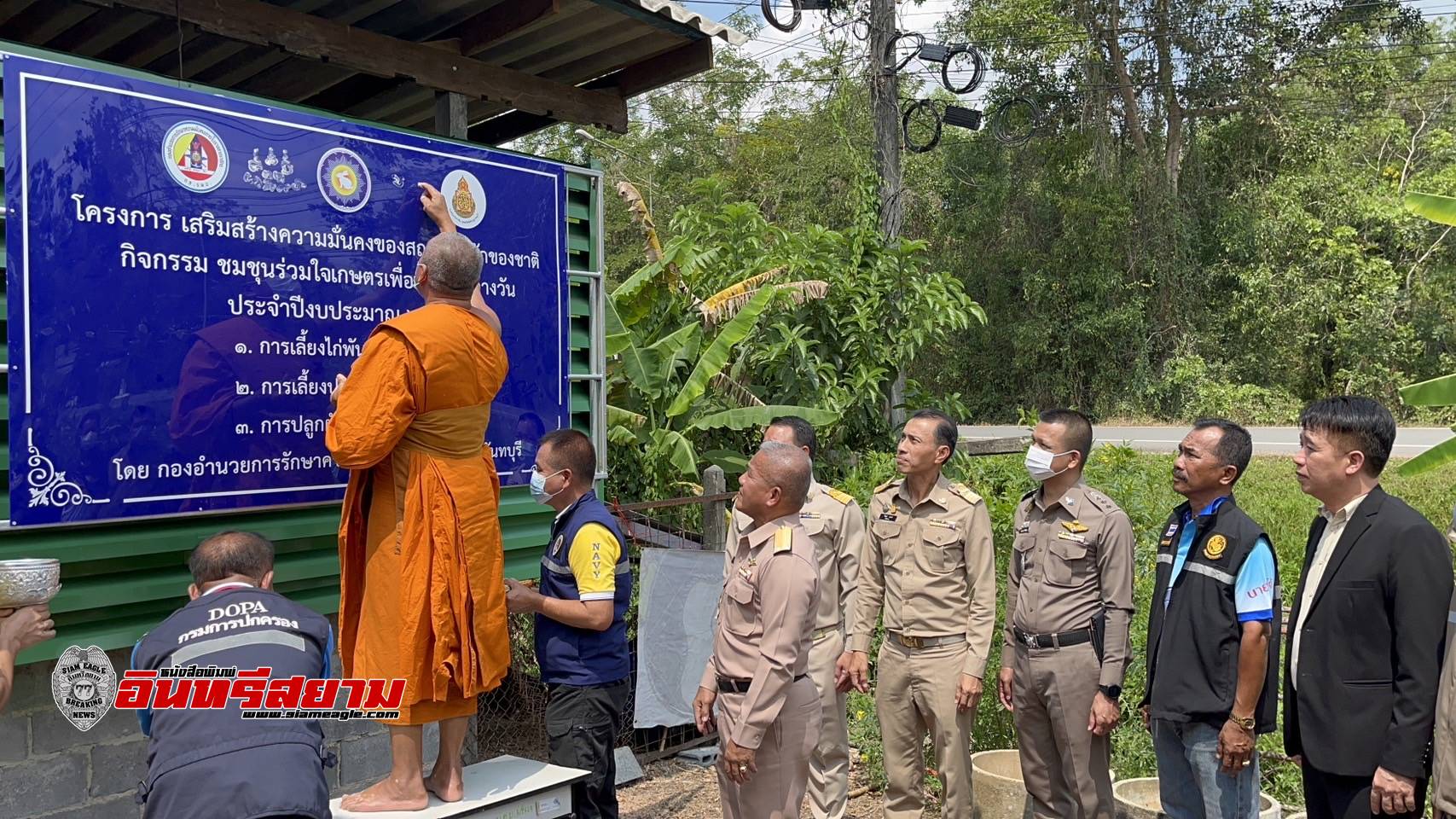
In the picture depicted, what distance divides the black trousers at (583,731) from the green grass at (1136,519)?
2345 millimetres

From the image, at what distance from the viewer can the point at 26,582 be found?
3.07m

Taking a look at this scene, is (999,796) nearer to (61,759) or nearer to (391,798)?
(391,798)

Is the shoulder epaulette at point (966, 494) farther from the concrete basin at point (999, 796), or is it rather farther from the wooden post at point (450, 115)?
the wooden post at point (450, 115)

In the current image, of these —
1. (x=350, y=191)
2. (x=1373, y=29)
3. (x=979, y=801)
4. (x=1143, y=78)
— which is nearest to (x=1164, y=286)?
(x=1143, y=78)

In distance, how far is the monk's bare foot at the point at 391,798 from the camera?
3578 mm

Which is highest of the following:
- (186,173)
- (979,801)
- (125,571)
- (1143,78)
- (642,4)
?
(1143,78)

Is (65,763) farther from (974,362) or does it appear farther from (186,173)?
(974,362)

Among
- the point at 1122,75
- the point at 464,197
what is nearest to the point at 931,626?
the point at 464,197

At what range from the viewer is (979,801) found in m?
5.24

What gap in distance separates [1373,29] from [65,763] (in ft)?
91.1

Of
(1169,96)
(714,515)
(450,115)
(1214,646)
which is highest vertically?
(1169,96)

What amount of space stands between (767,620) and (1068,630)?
60.0 inches

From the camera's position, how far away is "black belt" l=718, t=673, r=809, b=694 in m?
3.69

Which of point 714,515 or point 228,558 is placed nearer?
point 228,558
